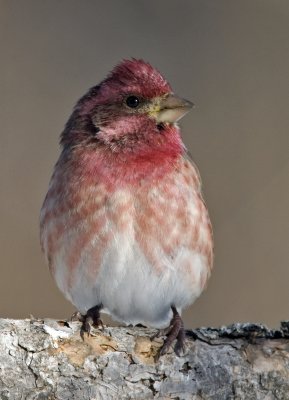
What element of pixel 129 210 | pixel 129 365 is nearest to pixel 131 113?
pixel 129 210

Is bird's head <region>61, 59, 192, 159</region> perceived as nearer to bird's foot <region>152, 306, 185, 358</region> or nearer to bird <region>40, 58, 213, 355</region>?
bird <region>40, 58, 213, 355</region>

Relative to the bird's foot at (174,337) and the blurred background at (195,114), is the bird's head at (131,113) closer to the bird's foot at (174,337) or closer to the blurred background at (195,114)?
the bird's foot at (174,337)

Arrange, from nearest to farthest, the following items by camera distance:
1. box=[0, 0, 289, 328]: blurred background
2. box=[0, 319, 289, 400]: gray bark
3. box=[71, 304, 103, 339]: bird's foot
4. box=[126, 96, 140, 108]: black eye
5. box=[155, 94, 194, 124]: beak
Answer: box=[0, 319, 289, 400]: gray bark → box=[71, 304, 103, 339]: bird's foot → box=[155, 94, 194, 124]: beak → box=[126, 96, 140, 108]: black eye → box=[0, 0, 289, 328]: blurred background

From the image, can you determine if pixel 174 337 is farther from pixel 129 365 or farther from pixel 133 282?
pixel 133 282

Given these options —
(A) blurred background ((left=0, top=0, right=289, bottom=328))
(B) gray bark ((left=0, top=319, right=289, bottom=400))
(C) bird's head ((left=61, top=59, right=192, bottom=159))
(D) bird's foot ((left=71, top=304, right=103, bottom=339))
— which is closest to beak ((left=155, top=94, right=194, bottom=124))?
(C) bird's head ((left=61, top=59, right=192, bottom=159))

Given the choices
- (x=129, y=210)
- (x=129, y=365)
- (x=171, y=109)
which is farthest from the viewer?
(x=171, y=109)

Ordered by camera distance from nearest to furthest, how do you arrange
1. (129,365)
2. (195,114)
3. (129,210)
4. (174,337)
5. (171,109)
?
(129,365), (174,337), (129,210), (171,109), (195,114)

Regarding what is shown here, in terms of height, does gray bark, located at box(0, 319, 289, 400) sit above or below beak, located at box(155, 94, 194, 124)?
below
